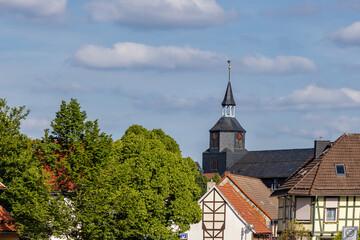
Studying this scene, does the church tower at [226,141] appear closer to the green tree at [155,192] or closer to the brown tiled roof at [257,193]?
the brown tiled roof at [257,193]

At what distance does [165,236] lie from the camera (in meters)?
45.6

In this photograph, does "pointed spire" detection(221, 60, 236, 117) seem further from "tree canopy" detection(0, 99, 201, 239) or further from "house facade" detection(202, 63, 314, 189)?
"tree canopy" detection(0, 99, 201, 239)

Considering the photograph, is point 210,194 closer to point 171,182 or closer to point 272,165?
point 171,182

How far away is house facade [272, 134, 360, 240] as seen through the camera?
4803 centimetres

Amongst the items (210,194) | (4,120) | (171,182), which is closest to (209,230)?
(210,194)

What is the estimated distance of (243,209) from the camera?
61000mm

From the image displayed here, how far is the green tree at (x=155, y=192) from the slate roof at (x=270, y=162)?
423 ft

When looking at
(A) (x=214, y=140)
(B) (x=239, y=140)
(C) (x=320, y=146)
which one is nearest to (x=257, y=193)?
(C) (x=320, y=146)

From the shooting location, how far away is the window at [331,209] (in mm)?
48156

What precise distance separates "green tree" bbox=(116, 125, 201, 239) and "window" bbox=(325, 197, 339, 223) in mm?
7818

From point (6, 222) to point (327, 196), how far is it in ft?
62.1

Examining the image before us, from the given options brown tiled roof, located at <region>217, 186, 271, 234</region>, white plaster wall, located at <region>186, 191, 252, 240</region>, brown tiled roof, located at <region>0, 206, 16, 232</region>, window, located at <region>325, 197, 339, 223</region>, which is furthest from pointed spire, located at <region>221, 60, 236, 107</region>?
brown tiled roof, located at <region>0, 206, 16, 232</region>

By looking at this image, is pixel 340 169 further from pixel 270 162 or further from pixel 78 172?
pixel 270 162

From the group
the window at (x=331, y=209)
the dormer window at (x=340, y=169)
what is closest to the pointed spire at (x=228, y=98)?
the dormer window at (x=340, y=169)
